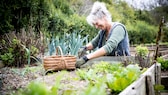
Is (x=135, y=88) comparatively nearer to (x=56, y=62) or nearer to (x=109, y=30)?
(x=56, y=62)

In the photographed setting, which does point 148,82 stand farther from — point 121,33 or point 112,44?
point 121,33

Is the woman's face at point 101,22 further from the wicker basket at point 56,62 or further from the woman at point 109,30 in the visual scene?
the wicker basket at point 56,62

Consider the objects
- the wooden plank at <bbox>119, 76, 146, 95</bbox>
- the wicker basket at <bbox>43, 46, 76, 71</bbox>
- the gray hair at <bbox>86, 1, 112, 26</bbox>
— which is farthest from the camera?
the gray hair at <bbox>86, 1, 112, 26</bbox>

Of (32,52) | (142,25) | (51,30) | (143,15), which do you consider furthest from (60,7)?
(143,15)

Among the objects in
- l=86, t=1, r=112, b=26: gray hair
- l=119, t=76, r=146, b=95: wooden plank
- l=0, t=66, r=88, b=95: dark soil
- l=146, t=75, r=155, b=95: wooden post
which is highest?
l=86, t=1, r=112, b=26: gray hair

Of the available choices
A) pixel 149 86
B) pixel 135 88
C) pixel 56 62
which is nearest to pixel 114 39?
pixel 56 62

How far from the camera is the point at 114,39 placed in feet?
12.5

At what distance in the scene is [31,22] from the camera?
26.0 feet

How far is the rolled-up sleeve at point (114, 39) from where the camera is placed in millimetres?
3688

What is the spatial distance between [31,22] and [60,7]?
2559 millimetres

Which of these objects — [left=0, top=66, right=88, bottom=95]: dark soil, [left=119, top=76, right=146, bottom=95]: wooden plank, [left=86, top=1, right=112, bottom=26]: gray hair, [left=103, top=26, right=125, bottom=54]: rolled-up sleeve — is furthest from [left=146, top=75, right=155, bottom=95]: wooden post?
[left=86, top=1, right=112, bottom=26]: gray hair

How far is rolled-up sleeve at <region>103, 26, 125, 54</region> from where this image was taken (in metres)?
3.69

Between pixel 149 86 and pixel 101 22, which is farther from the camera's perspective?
pixel 101 22

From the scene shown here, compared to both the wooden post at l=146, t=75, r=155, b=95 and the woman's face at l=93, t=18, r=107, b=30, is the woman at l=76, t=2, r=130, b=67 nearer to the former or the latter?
the woman's face at l=93, t=18, r=107, b=30
